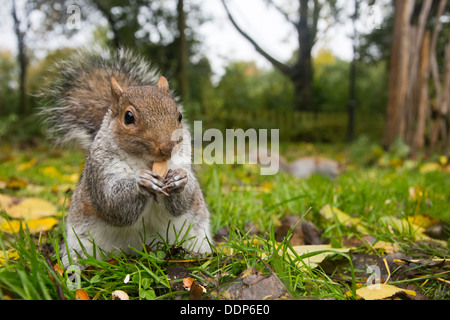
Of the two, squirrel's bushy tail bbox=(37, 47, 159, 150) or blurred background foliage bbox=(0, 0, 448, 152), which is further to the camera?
blurred background foliage bbox=(0, 0, 448, 152)

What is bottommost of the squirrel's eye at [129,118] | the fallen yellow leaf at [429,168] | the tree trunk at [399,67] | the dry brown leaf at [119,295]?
the dry brown leaf at [119,295]

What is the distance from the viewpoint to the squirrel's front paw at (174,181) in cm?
104

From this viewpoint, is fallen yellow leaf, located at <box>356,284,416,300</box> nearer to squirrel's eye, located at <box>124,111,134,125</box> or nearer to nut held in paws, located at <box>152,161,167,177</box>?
nut held in paws, located at <box>152,161,167,177</box>

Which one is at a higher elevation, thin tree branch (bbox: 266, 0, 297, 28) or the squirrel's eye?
thin tree branch (bbox: 266, 0, 297, 28)

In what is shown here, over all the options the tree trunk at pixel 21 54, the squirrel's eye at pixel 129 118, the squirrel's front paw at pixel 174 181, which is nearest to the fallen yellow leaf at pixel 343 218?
the squirrel's front paw at pixel 174 181

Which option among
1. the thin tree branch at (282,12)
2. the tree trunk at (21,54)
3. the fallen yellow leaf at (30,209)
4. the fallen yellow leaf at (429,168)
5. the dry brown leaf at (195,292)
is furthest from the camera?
the tree trunk at (21,54)

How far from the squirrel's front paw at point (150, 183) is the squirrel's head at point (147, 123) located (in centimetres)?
6

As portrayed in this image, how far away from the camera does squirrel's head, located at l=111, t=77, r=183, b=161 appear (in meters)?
1.04

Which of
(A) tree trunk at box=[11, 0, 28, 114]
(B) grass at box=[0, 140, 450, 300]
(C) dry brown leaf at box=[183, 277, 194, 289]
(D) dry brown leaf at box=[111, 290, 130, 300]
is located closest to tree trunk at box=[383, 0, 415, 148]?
(B) grass at box=[0, 140, 450, 300]

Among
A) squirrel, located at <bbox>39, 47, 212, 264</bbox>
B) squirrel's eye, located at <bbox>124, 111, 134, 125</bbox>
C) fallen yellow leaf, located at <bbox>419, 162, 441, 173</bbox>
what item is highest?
squirrel's eye, located at <bbox>124, 111, 134, 125</bbox>

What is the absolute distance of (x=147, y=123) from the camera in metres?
1.06

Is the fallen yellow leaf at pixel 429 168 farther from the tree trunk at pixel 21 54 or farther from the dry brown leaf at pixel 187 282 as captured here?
the tree trunk at pixel 21 54
